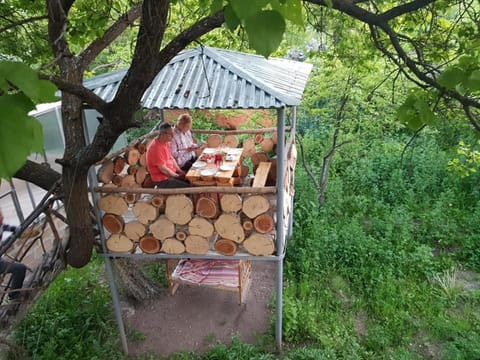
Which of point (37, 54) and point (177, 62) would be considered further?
point (37, 54)

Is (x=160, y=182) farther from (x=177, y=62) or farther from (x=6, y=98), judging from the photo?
(x=6, y=98)

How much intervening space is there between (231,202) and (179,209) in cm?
60

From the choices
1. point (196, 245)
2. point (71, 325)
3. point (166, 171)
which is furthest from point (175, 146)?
point (71, 325)

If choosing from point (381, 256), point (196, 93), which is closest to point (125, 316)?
point (196, 93)

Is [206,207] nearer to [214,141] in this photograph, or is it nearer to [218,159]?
[218,159]

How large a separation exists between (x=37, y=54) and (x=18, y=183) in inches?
123

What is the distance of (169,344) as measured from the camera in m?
Result: 5.50

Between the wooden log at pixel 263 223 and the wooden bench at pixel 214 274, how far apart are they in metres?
1.44

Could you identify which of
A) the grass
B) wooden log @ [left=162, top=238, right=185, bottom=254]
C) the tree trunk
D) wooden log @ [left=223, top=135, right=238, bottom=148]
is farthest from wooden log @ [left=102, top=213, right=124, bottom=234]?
wooden log @ [left=223, top=135, right=238, bottom=148]

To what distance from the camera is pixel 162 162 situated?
508 cm

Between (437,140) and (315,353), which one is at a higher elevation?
(437,140)

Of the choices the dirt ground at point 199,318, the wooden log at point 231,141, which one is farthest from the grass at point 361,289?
the wooden log at point 231,141

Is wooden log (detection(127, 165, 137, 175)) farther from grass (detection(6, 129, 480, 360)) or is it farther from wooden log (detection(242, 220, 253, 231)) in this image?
grass (detection(6, 129, 480, 360))

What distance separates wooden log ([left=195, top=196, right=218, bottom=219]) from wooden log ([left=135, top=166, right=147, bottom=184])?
1.54 metres
